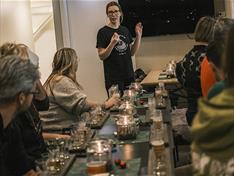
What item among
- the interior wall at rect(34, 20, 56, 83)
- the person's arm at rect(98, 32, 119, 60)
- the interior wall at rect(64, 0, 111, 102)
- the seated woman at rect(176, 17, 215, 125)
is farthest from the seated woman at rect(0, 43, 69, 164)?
the interior wall at rect(34, 20, 56, 83)

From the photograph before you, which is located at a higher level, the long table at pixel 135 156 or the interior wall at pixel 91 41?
the interior wall at pixel 91 41

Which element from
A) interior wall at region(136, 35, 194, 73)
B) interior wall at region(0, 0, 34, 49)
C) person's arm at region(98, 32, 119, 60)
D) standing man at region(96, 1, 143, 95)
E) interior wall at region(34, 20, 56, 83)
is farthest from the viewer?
interior wall at region(34, 20, 56, 83)

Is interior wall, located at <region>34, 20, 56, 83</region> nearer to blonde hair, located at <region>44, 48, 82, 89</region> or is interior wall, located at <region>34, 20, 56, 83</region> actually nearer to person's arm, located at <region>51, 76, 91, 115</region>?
blonde hair, located at <region>44, 48, 82, 89</region>

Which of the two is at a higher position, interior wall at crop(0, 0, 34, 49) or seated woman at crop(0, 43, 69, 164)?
interior wall at crop(0, 0, 34, 49)

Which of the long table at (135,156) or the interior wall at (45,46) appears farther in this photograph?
the interior wall at (45,46)

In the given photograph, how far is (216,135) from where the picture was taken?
1098 millimetres

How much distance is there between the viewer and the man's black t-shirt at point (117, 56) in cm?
476

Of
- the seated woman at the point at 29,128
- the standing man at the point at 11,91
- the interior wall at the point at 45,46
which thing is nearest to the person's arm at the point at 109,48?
the seated woman at the point at 29,128

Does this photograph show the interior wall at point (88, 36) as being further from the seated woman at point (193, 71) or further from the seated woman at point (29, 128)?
the seated woman at point (29, 128)

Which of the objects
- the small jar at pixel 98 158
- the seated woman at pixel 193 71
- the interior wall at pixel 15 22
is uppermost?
the interior wall at pixel 15 22

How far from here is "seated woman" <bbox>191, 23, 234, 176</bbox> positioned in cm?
108

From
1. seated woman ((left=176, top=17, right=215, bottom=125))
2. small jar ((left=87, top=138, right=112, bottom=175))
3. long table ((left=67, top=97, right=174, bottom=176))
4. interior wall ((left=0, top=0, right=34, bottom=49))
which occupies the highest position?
interior wall ((left=0, top=0, right=34, bottom=49))

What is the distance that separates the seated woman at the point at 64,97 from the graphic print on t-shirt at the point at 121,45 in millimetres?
1380

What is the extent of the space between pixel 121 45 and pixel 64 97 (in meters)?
1.61
